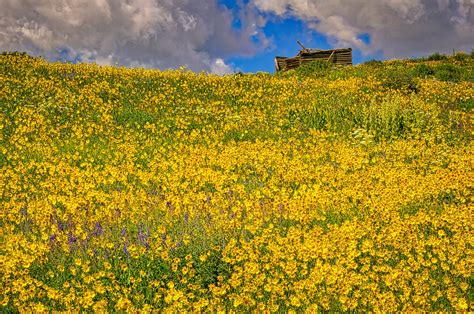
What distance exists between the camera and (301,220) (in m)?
7.65

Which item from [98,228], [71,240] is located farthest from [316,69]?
[71,240]

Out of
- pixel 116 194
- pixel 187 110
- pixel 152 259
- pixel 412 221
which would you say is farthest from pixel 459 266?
pixel 187 110

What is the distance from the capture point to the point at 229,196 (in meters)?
9.02

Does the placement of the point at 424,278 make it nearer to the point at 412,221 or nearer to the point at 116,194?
the point at 412,221

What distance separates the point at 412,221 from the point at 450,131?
9.10 metres

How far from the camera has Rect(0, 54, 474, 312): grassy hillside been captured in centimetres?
566

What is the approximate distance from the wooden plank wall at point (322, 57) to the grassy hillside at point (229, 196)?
12743 millimetres

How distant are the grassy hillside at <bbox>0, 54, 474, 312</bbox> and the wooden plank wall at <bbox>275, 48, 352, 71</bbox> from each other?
12.7 m

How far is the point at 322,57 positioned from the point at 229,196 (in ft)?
91.8

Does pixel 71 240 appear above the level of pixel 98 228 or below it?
below

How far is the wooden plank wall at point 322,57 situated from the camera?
113ft

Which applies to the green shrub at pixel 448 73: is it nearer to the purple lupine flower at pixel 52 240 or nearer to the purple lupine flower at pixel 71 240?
the purple lupine flower at pixel 71 240

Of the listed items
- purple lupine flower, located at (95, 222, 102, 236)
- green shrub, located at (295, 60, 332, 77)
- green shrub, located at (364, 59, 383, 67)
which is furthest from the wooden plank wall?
purple lupine flower, located at (95, 222, 102, 236)

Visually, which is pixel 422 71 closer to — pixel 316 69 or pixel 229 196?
pixel 316 69
